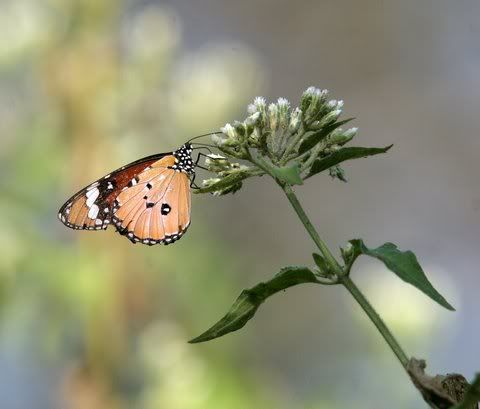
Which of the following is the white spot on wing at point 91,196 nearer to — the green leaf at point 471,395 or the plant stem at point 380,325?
the plant stem at point 380,325

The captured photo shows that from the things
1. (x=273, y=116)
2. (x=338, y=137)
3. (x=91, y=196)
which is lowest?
(x=338, y=137)

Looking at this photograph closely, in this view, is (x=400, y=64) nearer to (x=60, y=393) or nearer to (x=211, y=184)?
(x=60, y=393)

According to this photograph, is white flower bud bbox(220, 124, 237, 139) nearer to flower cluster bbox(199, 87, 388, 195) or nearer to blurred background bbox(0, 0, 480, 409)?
flower cluster bbox(199, 87, 388, 195)

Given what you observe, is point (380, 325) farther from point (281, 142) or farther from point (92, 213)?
point (92, 213)

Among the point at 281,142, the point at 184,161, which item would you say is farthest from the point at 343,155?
the point at 184,161

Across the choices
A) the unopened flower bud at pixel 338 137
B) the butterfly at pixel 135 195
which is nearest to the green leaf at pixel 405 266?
the unopened flower bud at pixel 338 137
